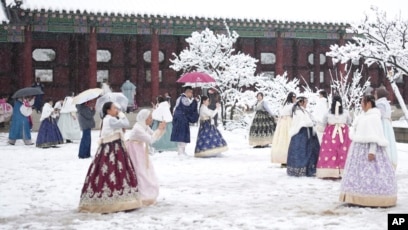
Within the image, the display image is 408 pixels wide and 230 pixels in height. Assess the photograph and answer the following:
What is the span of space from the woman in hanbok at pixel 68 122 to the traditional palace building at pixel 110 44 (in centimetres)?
356

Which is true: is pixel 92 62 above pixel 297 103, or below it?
above

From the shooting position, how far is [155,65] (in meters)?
21.3

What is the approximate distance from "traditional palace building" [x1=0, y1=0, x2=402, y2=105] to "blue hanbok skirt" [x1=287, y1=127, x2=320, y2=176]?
39.7 ft

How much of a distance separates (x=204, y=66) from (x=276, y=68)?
3619 mm

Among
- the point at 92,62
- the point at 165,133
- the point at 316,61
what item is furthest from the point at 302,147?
the point at 316,61

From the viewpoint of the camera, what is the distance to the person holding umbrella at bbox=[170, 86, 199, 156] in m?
13.1


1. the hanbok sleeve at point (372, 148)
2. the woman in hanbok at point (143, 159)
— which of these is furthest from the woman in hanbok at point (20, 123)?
the hanbok sleeve at point (372, 148)

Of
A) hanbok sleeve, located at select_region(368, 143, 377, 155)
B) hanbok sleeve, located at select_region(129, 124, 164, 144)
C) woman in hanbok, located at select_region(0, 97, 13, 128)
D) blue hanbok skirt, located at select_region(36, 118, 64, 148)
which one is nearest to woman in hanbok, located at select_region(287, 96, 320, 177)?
hanbok sleeve, located at select_region(368, 143, 377, 155)

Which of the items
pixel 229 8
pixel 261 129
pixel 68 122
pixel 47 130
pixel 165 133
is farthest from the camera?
pixel 229 8

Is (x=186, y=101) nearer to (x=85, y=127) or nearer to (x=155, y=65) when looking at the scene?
(x=85, y=127)

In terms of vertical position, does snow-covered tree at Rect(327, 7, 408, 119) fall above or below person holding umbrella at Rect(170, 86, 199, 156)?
above

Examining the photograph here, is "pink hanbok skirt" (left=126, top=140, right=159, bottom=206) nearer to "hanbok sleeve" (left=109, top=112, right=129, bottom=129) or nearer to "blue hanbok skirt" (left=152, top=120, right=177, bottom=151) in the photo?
"hanbok sleeve" (left=109, top=112, right=129, bottom=129)

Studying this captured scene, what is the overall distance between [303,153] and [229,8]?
1405 cm

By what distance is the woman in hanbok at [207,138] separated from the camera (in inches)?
503
